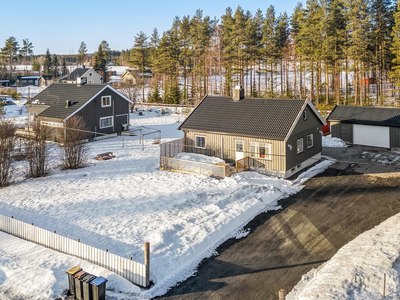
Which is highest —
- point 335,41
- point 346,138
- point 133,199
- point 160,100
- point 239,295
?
point 335,41

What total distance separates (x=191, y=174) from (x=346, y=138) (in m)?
15.7

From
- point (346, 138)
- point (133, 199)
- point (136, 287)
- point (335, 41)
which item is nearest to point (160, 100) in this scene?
point (335, 41)

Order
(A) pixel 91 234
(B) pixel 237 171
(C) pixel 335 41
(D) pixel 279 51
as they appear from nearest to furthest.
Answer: (A) pixel 91 234 < (B) pixel 237 171 < (C) pixel 335 41 < (D) pixel 279 51

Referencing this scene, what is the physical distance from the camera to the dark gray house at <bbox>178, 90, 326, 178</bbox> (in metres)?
22.3

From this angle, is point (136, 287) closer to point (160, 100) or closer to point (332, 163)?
point (332, 163)

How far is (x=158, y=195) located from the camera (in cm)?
1911

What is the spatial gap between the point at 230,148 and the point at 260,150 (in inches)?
82.0

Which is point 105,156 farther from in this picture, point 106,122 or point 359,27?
point 359,27

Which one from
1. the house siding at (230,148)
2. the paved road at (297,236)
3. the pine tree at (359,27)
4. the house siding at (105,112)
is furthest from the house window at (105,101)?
the pine tree at (359,27)

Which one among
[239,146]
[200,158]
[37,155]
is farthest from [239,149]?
[37,155]

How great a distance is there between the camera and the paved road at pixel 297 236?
444 inches

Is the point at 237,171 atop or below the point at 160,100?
below

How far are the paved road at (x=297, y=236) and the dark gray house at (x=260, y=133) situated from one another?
2315 millimetres

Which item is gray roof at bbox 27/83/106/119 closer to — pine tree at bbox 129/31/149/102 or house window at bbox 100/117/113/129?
house window at bbox 100/117/113/129
